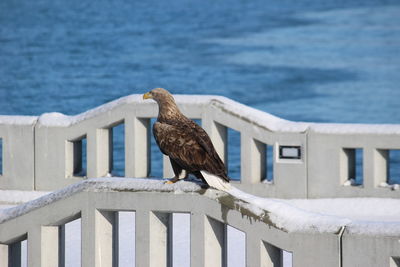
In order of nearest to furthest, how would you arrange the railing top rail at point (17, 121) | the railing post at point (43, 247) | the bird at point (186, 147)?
the bird at point (186, 147), the railing post at point (43, 247), the railing top rail at point (17, 121)

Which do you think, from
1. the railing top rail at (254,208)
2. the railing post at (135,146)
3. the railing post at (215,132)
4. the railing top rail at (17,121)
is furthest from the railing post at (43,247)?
the railing top rail at (17,121)

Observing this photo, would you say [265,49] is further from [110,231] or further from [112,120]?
[110,231]

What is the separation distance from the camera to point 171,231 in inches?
348

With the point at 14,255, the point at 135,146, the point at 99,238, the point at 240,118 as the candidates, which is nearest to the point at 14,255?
the point at 14,255

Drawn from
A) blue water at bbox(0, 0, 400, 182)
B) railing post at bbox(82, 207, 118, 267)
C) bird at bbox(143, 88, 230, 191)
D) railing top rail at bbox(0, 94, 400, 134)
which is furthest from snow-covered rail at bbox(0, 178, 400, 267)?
blue water at bbox(0, 0, 400, 182)

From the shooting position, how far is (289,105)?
966 inches

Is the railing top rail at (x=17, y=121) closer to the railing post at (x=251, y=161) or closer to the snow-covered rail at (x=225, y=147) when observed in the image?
the snow-covered rail at (x=225, y=147)

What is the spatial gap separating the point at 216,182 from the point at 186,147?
55cm

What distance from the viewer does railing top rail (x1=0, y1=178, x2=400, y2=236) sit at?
7785mm

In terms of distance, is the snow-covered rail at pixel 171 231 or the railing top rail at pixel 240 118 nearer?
the snow-covered rail at pixel 171 231

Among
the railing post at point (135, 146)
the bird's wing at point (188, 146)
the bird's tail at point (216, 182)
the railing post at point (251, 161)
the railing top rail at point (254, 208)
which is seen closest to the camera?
the railing top rail at point (254, 208)

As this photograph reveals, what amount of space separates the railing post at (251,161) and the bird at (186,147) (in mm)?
2901

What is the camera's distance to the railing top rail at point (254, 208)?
779 cm

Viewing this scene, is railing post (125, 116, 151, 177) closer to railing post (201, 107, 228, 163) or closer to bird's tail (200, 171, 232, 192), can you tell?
railing post (201, 107, 228, 163)
